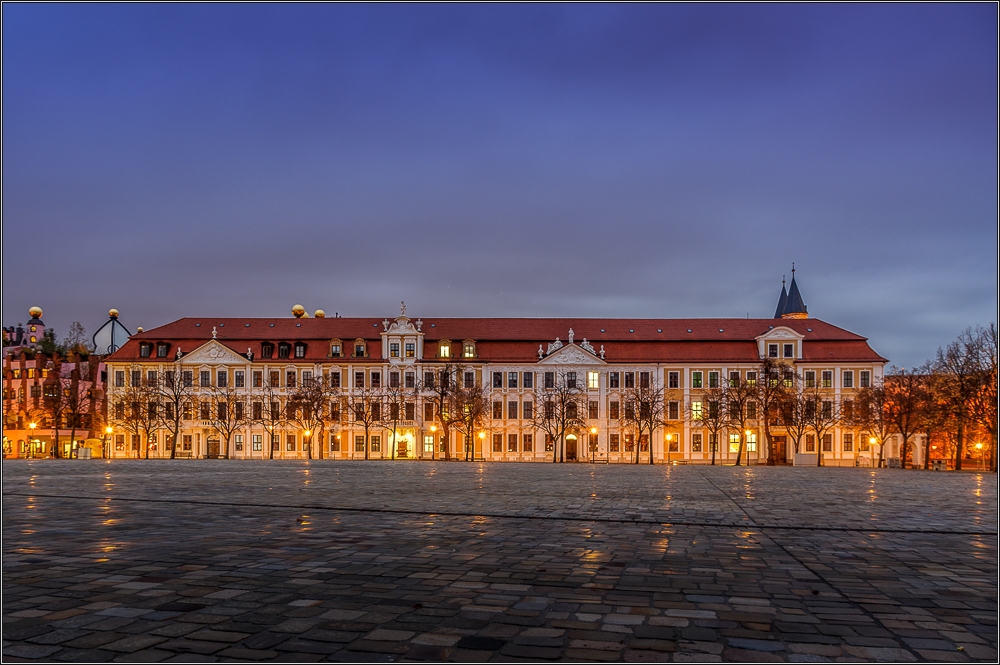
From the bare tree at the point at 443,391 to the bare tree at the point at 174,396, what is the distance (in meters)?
21.5

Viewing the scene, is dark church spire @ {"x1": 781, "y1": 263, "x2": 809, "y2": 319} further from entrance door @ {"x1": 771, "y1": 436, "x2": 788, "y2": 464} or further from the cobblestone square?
the cobblestone square

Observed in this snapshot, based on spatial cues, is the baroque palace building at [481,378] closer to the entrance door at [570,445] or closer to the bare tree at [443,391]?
the entrance door at [570,445]

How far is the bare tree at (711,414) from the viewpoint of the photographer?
2731 inches

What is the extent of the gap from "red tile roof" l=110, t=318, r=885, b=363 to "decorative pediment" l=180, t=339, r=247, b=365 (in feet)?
4.03

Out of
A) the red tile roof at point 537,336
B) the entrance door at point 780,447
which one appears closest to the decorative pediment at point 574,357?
the red tile roof at point 537,336

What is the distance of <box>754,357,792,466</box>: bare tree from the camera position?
67375mm

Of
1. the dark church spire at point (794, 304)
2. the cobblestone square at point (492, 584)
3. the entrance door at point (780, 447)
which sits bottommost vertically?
the entrance door at point (780, 447)

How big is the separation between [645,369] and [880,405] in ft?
66.0

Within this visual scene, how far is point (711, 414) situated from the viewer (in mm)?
69125

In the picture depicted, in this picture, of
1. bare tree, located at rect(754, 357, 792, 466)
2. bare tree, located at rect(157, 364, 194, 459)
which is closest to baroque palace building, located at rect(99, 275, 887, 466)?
bare tree, located at rect(157, 364, 194, 459)

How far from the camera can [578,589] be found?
8.55 meters

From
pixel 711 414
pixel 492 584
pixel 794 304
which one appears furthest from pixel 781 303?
pixel 492 584

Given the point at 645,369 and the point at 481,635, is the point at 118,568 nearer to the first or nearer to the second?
the point at 481,635

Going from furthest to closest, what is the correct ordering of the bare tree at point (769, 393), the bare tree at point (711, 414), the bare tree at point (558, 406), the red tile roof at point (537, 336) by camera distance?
the red tile roof at point (537, 336) < the bare tree at point (558, 406) < the bare tree at point (711, 414) < the bare tree at point (769, 393)
